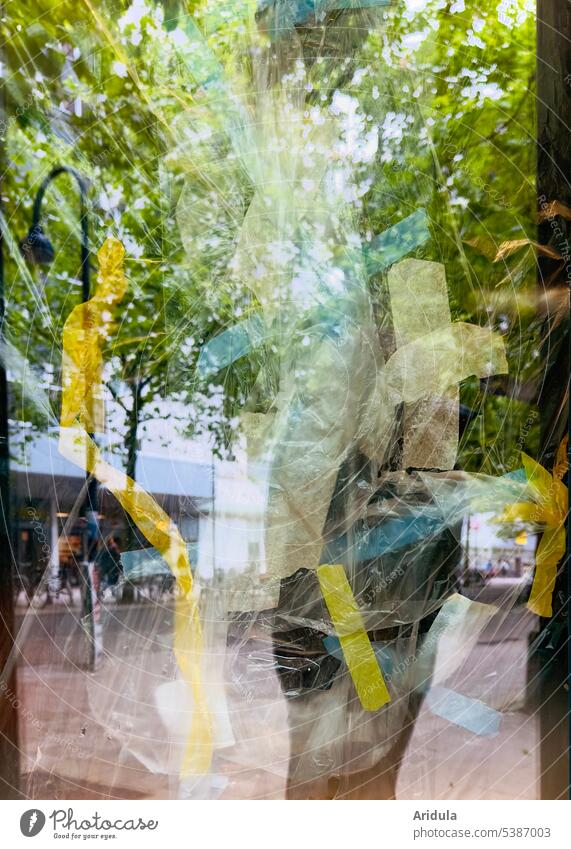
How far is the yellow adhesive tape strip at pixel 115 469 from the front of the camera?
92 centimetres

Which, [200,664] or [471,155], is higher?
[471,155]

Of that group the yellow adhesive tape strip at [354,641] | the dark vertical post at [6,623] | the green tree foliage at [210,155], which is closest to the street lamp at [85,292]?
the green tree foliage at [210,155]

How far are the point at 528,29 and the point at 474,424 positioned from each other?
0.63 m

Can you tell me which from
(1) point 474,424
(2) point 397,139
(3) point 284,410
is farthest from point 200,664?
(2) point 397,139

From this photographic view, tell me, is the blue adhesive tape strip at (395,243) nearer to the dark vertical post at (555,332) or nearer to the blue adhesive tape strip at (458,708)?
the dark vertical post at (555,332)

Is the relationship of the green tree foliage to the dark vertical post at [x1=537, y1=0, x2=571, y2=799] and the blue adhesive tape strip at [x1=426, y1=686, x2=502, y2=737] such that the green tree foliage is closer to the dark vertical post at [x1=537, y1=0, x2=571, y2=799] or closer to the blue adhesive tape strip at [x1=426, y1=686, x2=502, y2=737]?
the dark vertical post at [x1=537, y1=0, x2=571, y2=799]

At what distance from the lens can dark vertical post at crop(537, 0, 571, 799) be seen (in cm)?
93

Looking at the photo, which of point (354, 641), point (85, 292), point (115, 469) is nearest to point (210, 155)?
point (85, 292)

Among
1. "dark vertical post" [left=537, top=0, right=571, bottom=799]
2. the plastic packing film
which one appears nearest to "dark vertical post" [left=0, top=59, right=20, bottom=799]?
the plastic packing film

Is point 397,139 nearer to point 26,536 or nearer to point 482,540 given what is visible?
point 482,540

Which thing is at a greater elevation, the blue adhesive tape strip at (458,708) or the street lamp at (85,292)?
the street lamp at (85,292)

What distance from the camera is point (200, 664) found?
3.04 ft

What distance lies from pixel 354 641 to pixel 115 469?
0.45 meters

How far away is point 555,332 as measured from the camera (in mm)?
940
